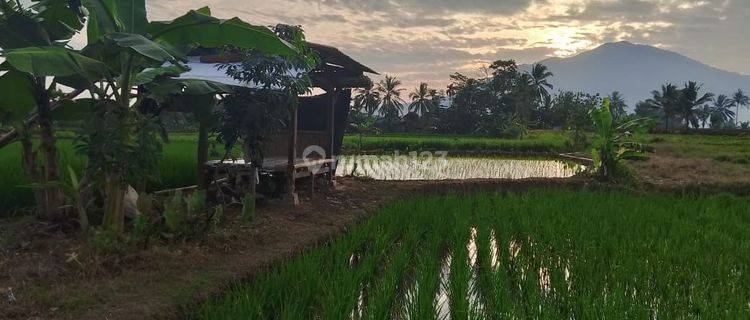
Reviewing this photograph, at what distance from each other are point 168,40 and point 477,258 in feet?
9.89

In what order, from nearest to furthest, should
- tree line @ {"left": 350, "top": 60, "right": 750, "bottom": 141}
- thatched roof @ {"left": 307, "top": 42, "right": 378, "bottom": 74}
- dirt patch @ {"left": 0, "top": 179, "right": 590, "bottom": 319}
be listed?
dirt patch @ {"left": 0, "top": 179, "right": 590, "bottom": 319} < thatched roof @ {"left": 307, "top": 42, "right": 378, "bottom": 74} < tree line @ {"left": 350, "top": 60, "right": 750, "bottom": 141}

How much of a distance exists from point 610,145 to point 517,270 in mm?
6316

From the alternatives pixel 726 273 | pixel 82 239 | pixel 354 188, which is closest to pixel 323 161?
pixel 354 188

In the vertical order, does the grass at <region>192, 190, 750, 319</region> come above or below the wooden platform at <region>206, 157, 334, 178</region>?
below

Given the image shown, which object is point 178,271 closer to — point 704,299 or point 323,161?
point 704,299

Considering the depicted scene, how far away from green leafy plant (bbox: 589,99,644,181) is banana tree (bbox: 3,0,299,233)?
709 centimetres

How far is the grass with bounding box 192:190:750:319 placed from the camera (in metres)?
2.94

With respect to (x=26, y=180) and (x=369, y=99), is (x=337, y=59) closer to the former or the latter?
(x=26, y=180)

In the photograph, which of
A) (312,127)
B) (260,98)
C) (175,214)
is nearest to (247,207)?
(175,214)

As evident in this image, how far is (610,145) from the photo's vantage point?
30.2 feet

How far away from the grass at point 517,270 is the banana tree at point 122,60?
3.78 feet

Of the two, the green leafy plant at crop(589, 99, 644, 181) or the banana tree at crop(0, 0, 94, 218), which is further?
the green leafy plant at crop(589, 99, 644, 181)

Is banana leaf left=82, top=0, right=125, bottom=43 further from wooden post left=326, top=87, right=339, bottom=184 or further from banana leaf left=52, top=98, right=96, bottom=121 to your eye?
wooden post left=326, top=87, right=339, bottom=184

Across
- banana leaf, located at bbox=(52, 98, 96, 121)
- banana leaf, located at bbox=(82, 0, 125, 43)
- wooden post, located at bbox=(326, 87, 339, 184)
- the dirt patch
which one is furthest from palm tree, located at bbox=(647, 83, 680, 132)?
banana leaf, located at bbox=(82, 0, 125, 43)
